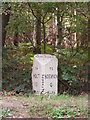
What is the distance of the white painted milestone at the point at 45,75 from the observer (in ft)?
23.2

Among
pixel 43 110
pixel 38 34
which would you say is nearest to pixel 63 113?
pixel 43 110

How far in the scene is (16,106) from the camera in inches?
199

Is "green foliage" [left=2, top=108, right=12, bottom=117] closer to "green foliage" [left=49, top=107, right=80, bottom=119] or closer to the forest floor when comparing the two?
the forest floor

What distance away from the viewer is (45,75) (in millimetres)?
7078

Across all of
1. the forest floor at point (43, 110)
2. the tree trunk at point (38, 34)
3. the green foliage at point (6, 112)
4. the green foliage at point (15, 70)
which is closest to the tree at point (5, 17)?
the green foliage at point (15, 70)

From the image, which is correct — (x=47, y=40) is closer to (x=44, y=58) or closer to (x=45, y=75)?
(x=44, y=58)

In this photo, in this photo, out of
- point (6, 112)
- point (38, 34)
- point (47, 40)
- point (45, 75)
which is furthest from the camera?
point (47, 40)

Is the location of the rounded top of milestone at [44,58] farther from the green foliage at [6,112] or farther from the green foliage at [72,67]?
the green foliage at [6,112]

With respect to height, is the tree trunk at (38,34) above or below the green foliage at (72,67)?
above

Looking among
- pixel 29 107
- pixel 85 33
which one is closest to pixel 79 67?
pixel 85 33

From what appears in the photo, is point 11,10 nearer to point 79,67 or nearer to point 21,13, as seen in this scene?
point 21,13

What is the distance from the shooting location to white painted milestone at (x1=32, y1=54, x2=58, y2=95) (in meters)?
7.07

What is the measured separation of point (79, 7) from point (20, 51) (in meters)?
2.57

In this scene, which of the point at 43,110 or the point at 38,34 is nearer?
the point at 43,110
